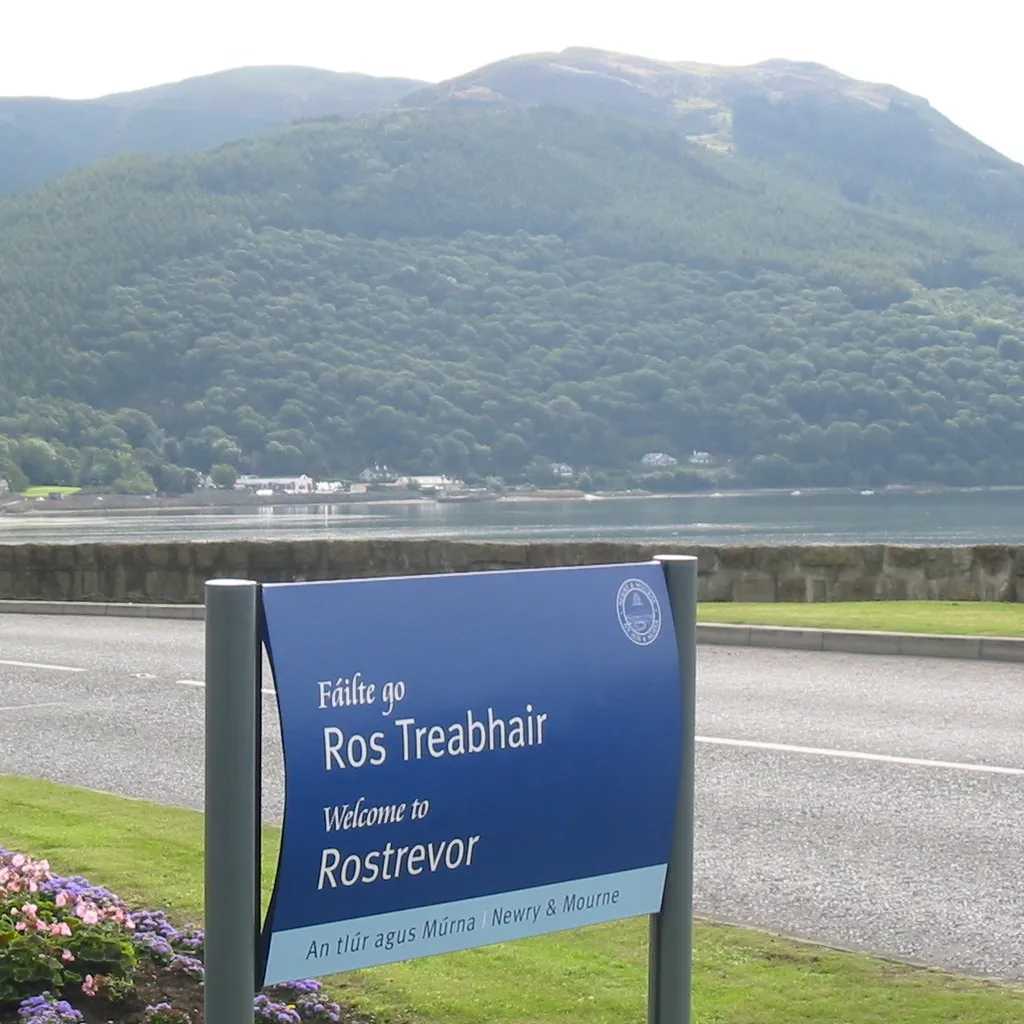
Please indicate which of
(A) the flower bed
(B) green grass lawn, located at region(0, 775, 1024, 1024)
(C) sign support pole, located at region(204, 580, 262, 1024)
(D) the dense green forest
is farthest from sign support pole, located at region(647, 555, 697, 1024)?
(D) the dense green forest

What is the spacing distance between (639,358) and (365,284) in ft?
114

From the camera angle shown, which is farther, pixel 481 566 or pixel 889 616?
pixel 481 566

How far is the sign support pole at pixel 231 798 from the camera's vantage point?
2.83 meters

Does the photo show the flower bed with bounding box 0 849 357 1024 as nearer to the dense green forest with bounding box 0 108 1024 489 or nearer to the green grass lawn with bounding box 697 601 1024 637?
the green grass lawn with bounding box 697 601 1024 637

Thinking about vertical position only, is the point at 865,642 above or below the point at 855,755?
below

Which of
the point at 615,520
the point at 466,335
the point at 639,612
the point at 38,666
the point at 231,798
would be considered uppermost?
the point at 466,335

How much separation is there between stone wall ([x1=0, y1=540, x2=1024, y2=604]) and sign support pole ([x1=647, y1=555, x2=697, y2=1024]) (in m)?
14.6

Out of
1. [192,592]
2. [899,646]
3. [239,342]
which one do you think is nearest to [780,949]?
[899,646]

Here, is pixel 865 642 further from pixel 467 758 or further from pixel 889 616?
pixel 467 758

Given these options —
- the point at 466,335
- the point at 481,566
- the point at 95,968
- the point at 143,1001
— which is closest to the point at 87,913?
the point at 95,968

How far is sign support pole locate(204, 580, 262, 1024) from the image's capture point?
283cm

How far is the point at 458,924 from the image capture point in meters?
3.10

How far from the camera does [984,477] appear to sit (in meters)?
123

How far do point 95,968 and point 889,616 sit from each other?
13575 mm
